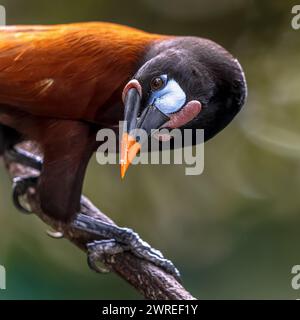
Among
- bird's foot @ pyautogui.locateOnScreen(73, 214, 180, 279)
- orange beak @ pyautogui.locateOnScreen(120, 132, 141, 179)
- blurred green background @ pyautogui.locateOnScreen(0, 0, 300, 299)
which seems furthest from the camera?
blurred green background @ pyautogui.locateOnScreen(0, 0, 300, 299)

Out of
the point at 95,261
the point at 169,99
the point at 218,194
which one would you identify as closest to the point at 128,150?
the point at 169,99

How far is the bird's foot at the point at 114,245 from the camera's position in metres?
1.93

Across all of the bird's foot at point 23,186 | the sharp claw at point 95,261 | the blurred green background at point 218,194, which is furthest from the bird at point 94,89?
the blurred green background at point 218,194

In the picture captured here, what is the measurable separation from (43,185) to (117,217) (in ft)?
2.75

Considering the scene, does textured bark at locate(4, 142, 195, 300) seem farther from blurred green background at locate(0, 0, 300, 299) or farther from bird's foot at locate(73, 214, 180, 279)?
blurred green background at locate(0, 0, 300, 299)

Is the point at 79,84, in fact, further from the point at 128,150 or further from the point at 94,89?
the point at 128,150

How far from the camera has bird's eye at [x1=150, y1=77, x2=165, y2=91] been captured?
1.78 metres

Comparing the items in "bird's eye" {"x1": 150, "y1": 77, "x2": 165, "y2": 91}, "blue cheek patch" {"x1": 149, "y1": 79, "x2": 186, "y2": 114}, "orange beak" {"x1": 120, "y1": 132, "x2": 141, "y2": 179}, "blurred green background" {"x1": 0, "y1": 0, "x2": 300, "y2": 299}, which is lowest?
"blurred green background" {"x1": 0, "y1": 0, "x2": 300, "y2": 299}

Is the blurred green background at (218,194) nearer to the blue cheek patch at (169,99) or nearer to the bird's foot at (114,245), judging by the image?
the bird's foot at (114,245)

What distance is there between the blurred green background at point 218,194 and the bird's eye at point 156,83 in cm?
109

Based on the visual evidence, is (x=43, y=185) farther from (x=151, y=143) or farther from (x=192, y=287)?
(x=192, y=287)

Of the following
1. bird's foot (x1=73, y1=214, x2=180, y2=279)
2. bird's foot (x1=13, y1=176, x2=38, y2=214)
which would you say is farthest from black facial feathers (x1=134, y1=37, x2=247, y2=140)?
bird's foot (x1=13, y1=176, x2=38, y2=214)

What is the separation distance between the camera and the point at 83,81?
1950 mm

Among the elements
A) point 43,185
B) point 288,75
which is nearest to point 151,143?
point 43,185
